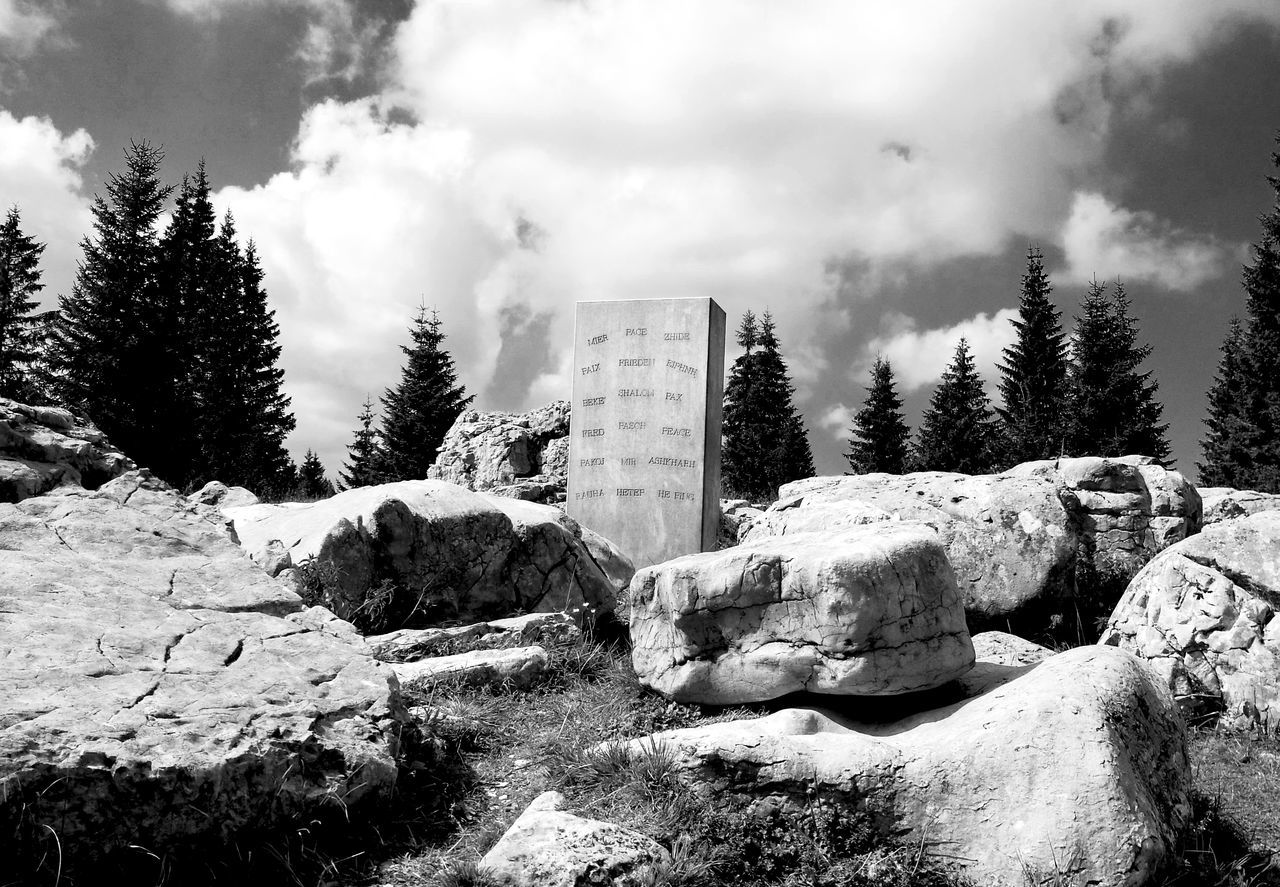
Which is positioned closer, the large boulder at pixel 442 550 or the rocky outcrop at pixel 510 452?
the large boulder at pixel 442 550

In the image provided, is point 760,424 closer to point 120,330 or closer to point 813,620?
point 120,330

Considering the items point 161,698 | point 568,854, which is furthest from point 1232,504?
point 161,698

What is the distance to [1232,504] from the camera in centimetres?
1087

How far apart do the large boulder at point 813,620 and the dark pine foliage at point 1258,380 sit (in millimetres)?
33350

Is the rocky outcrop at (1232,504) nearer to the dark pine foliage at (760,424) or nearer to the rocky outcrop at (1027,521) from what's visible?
the rocky outcrop at (1027,521)

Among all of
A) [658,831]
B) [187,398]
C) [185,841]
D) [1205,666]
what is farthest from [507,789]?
[187,398]

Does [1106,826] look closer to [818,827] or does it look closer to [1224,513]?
[818,827]

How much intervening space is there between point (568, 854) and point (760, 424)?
41.6m

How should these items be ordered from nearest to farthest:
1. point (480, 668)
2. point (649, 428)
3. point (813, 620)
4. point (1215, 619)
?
point (813, 620) < point (480, 668) < point (1215, 619) < point (649, 428)

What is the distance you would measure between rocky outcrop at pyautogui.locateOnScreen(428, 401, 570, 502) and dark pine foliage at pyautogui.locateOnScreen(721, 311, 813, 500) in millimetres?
25368

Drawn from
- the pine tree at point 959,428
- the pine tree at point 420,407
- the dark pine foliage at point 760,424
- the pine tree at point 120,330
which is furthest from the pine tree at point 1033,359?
the pine tree at point 120,330

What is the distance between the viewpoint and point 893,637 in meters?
4.79

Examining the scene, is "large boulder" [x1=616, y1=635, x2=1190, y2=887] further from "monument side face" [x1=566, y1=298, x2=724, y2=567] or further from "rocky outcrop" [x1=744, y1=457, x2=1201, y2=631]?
"monument side face" [x1=566, y1=298, x2=724, y2=567]

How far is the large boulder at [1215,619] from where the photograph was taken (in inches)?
231
